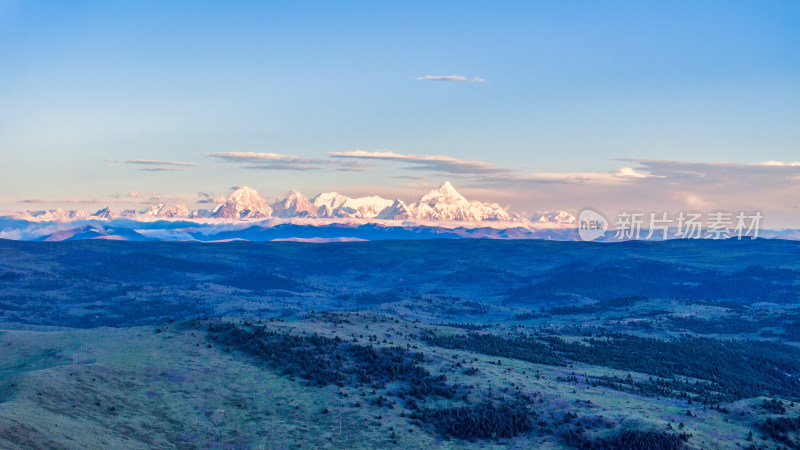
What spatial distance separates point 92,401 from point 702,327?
141 meters

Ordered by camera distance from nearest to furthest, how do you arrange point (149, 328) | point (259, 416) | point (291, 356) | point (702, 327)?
point (259, 416), point (291, 356), point (149, 328), point (702, 327)

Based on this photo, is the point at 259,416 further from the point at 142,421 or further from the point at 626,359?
the point at 626,359

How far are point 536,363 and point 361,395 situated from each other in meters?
36.0

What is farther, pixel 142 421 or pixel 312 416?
pixel 312 416

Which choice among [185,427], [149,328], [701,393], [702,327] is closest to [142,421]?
[185,427]

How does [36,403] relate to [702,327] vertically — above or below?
above

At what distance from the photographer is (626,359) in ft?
363

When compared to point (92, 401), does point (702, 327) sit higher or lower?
lower

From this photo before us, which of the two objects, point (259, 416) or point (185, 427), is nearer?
point (185, 427)

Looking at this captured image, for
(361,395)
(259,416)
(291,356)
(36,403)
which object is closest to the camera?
(36,403)

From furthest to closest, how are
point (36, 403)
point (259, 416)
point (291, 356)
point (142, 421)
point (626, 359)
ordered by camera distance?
point (626, 359) → point (291, 356) → point (259, 416) → point (142, 421) → point (36, 403)

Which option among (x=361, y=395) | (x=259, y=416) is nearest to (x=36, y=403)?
(x=259, y=416)

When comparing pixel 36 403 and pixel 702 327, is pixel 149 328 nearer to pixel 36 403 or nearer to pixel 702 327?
pixel 36 403

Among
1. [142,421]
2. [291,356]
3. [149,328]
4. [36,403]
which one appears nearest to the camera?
[36,403]
